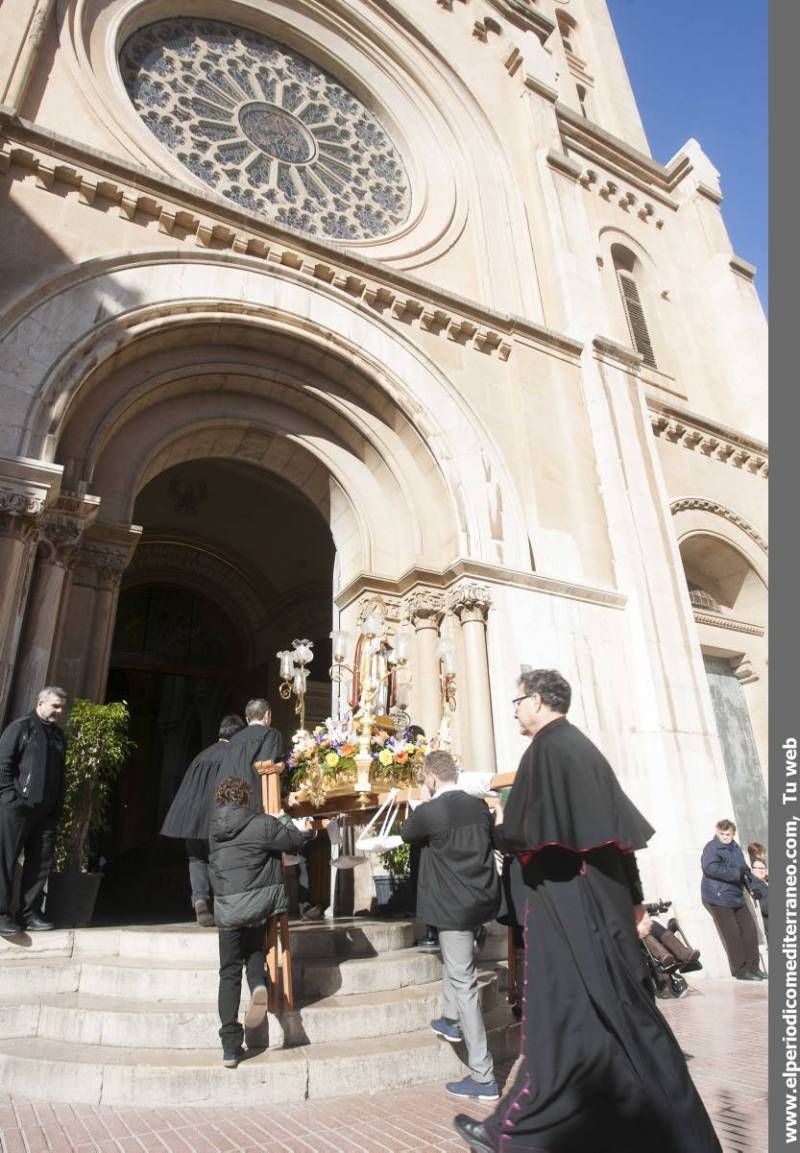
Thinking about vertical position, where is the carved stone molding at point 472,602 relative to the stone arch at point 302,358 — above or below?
below

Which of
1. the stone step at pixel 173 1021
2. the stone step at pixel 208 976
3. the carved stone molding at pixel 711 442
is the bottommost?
the stone step at pixel 173 1021

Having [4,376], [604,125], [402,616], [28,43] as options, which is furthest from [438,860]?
[604,125]

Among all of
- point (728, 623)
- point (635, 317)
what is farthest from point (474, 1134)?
point (635, 317)

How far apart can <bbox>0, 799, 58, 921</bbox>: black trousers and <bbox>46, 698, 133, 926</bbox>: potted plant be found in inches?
8.7

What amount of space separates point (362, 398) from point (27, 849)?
24.7 ft

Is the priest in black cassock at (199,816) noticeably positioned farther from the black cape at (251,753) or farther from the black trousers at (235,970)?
the black trousers at (235,970)

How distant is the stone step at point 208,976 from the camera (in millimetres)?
4453

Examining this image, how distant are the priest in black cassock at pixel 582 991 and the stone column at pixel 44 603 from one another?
5493mm

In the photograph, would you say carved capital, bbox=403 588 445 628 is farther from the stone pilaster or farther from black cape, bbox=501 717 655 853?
black cape, bbox=501 717 655 853

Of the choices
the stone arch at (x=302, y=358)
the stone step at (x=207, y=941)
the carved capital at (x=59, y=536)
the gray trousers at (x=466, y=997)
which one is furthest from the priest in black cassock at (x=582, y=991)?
the stone arch at (x=302, y=358)

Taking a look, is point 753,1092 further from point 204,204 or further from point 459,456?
point 204,204

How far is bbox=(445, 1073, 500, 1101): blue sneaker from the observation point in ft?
12.3

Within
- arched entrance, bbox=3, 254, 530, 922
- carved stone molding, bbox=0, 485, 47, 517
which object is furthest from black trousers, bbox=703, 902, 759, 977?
carved stone molding, bbox=0, 485, 47, 517
